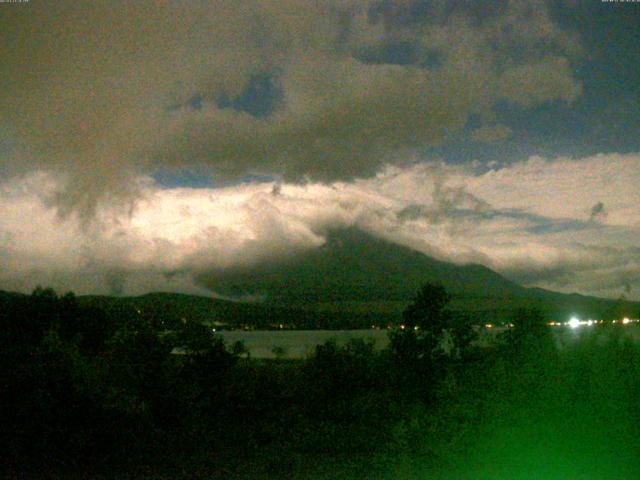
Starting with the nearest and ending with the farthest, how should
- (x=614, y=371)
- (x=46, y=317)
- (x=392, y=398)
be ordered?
1. (x=614, y=371)
2. (x=392, y=398)
3. (x=46, y=317)

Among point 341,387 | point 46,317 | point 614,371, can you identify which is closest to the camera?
point 614,371

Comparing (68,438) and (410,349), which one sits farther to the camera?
(410,349)

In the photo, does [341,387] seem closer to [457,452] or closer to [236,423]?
[236,423]

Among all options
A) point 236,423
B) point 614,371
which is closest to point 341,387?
point 236,423

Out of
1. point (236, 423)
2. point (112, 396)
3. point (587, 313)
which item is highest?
point (587, 313)

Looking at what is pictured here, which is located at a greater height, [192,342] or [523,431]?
[192,342]

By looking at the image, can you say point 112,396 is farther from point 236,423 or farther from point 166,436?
point 236,423
